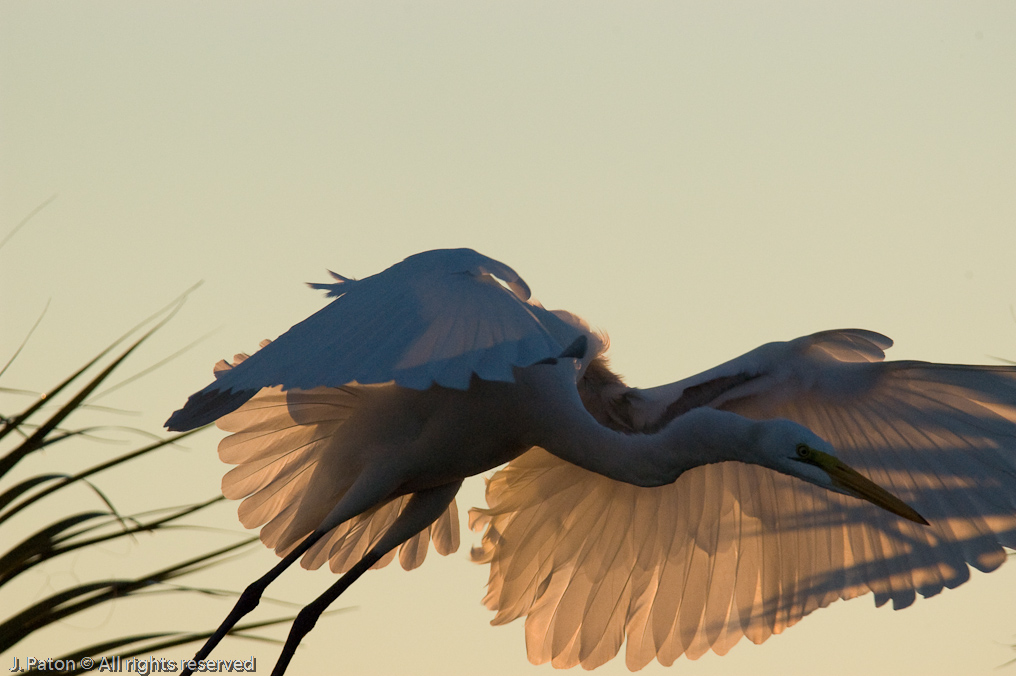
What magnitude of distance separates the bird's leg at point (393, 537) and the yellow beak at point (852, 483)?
1537 mm

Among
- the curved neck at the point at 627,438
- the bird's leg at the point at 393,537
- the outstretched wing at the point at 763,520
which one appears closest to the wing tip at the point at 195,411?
the bird's leg at the point at 393,537

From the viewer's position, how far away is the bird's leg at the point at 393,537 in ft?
15.9

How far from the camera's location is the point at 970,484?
15.6 ft

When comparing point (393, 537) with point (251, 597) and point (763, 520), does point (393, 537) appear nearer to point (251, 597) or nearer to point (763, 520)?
point (251, 597)

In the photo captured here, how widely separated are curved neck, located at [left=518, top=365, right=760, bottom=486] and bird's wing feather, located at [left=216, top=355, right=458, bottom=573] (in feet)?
2.49

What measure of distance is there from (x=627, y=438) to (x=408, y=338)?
3.58ft

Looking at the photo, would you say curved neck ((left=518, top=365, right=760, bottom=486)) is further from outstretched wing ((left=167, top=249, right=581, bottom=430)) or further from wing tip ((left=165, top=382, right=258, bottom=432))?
wing tip ((left=165, top=382, right=258, bottom=432))

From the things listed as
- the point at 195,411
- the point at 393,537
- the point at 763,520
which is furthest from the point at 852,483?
the point at 195,411

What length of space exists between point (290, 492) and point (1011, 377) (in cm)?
295

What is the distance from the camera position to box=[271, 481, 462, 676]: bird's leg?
484 centimetres

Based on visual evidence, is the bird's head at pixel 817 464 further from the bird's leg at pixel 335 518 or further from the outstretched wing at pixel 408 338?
the bird's leg at pixel 335 518

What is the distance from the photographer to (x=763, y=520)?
5.14 meters

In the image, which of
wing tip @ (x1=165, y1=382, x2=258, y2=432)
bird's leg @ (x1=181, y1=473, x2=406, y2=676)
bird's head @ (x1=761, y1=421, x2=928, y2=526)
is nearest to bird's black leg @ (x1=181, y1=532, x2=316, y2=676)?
bird's leg @ (x1=181, y1=473, x2=406, y2=676)

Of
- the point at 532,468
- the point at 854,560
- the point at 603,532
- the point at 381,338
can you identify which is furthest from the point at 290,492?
the point at 854,560
